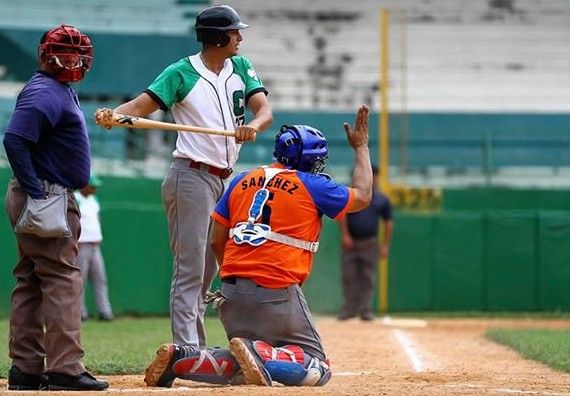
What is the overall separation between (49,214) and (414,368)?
11.3 ft

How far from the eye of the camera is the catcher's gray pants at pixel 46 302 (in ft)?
22.0

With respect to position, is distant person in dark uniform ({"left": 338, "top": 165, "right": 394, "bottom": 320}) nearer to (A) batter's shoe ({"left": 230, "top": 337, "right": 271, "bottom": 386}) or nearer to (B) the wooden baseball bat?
(B) the wooden baseball bat

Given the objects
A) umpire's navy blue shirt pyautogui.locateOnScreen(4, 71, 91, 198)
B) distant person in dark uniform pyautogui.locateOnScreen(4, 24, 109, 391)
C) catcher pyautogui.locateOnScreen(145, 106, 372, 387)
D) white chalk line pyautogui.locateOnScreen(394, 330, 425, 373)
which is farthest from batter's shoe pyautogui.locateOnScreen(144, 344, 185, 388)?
white chalk line pyautogui.locateOnScreen(394, 330, 425, 373)

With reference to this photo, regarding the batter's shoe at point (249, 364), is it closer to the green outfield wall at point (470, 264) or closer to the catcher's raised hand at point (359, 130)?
the catcher's raised hand at point (359, 130)

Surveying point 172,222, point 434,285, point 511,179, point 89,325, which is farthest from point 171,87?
point 511,179

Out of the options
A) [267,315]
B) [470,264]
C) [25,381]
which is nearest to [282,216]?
[267,315]

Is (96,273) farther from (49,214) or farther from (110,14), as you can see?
(110,14)

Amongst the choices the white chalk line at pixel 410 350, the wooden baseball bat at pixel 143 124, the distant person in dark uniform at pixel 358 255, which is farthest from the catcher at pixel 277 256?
the distant person in dark uniform at pixel 358 255

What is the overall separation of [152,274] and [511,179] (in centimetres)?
783

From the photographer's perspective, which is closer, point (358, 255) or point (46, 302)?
point (46, 302)

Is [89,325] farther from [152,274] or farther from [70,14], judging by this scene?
[70,14]

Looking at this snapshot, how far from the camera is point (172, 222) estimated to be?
779 cm

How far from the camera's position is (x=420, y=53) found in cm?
2795

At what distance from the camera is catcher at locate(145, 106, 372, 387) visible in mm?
6914
